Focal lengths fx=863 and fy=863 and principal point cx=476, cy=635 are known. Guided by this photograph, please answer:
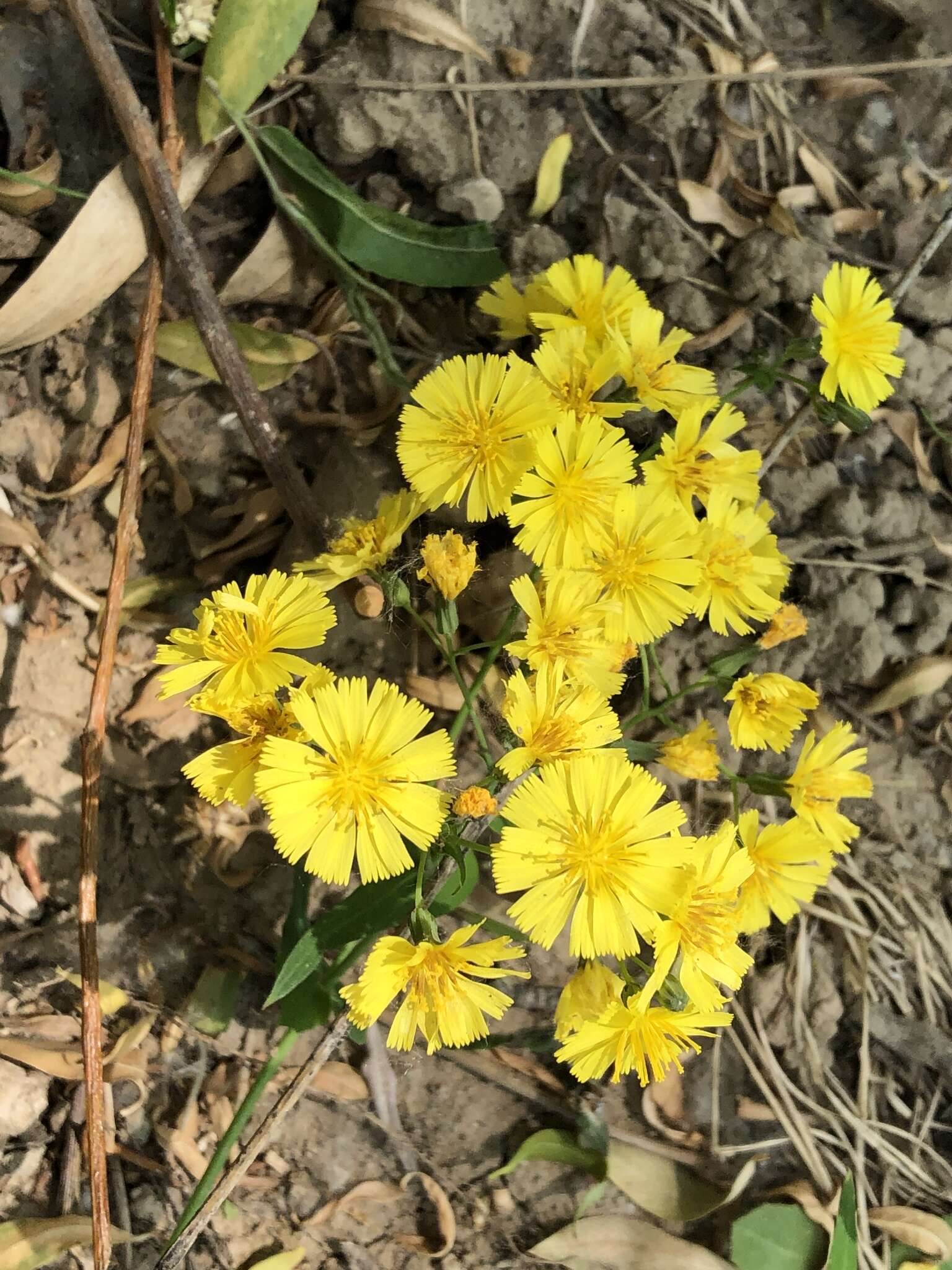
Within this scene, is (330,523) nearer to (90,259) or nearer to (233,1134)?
(90,259)

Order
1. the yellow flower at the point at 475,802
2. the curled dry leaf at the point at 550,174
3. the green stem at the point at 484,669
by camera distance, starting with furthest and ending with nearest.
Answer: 1. the curled dry leaf at the point at 550,174
2. the green stem at the point at 484,669
3. the yellow flower at the point at 475,802

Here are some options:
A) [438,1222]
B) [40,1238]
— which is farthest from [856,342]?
[40,1238]

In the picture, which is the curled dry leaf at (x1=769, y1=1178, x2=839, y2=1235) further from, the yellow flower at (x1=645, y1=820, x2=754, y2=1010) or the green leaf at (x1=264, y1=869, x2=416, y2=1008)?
the green leaf at (x1=264, y1=869, x2=416, y2=1008)

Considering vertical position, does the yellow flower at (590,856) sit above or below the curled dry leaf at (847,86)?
below

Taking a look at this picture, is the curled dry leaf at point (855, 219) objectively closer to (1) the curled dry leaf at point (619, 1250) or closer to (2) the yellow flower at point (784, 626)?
(2) the yellow flower at point (784, 626)

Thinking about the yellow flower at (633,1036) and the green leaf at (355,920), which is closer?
the yellow flower at (633,1036)

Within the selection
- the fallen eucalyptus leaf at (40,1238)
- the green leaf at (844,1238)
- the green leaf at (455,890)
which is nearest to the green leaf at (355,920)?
the green leaf at (455,890)

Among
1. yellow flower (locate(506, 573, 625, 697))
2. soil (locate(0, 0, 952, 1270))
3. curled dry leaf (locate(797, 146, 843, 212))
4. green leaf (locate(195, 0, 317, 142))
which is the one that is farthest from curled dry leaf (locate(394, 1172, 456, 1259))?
curled dry leaf (locate(797, 146, 843, 212))
